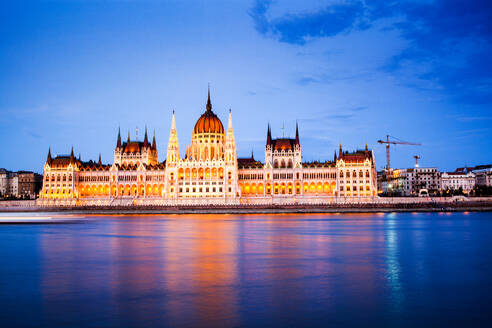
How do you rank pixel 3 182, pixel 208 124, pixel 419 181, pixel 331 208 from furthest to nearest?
pixel 3 182 < pixel 419 181 < pixel 208 124 < pixel 331 208

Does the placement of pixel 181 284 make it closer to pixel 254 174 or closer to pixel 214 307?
pixel 214 307

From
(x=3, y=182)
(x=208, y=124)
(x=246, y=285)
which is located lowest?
(x=246, y=285)

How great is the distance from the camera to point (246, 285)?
17.6 metres

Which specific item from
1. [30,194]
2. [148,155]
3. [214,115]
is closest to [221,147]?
[214,115]

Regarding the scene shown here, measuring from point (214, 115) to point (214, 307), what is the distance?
122 m

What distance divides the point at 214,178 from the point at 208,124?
19.3 m

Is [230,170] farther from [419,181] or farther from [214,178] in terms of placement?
Answer: [419,181]

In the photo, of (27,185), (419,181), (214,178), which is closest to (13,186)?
(27,185)

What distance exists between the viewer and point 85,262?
23.9 metres

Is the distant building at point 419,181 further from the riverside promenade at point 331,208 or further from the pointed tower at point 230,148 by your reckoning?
the pointed tower at point 230,148

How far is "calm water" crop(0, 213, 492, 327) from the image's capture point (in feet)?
42.9

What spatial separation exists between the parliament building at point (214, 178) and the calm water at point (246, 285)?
80.9 meters

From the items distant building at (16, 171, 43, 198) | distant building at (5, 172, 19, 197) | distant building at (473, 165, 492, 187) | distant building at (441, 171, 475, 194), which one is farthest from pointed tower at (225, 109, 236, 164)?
distant building at (5, 172, 19, 197)

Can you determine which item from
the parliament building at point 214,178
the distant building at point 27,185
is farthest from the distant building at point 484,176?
the distant building at point 27,185
